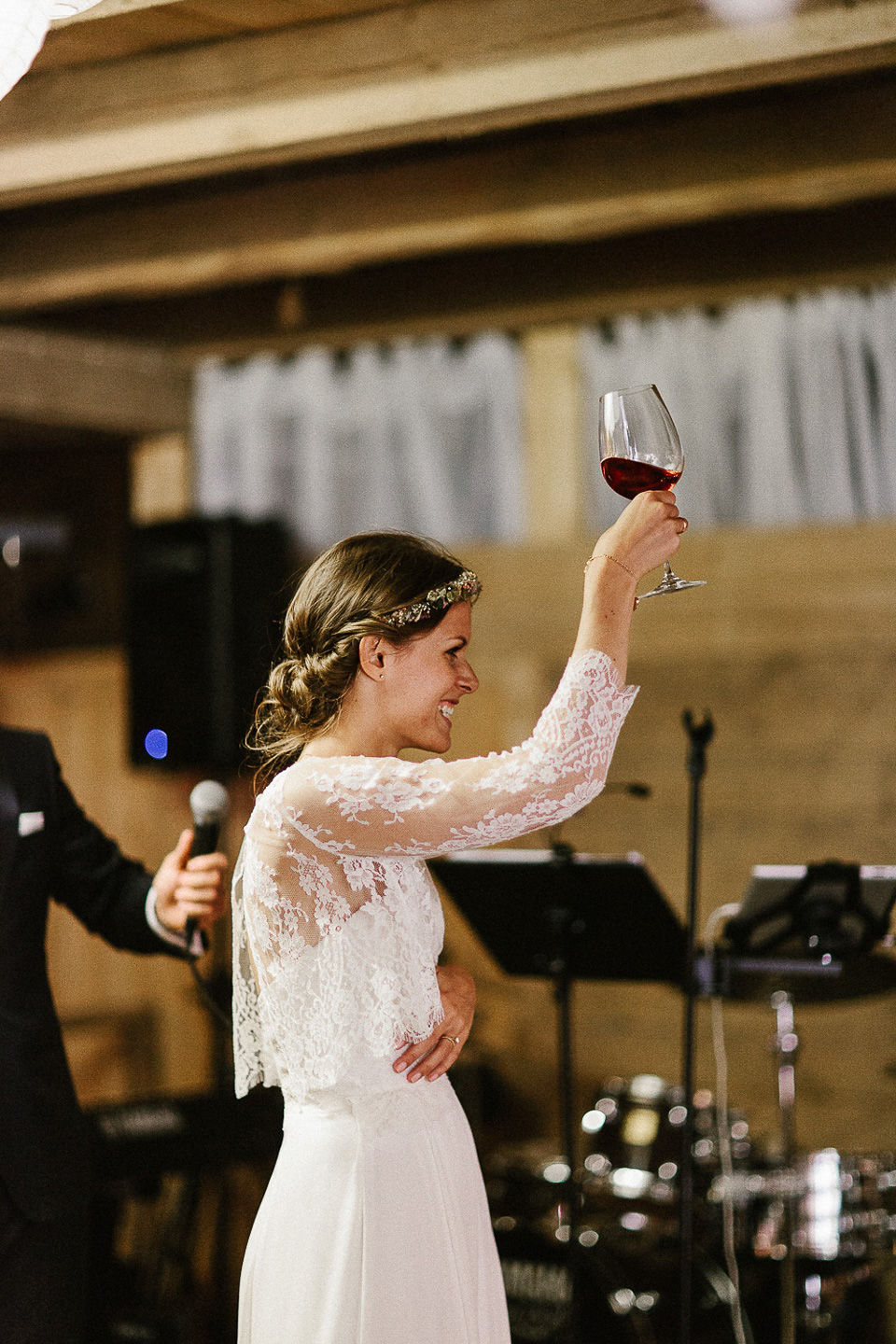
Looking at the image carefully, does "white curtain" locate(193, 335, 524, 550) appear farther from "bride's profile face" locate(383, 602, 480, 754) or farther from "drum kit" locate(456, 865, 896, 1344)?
"bride's profile face" locate(383, 602, 480, 754)

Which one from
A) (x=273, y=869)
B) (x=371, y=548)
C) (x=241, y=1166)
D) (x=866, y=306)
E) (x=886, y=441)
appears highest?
(x=866, y=306)

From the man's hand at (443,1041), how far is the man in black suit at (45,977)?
0.49 m

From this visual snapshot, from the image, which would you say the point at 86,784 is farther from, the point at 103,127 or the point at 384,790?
the point at 384,790

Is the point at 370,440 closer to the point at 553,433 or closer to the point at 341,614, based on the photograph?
the point at 553,433

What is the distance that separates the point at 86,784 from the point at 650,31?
11.7ft

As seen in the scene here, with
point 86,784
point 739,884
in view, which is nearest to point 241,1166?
point 86,784

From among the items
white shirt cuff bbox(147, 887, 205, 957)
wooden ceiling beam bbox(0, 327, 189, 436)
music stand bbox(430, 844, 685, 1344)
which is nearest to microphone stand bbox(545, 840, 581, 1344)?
music stand bbox(430, 844, 685, 1344)

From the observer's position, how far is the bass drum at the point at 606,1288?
3.82 m

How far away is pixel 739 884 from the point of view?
4816mm

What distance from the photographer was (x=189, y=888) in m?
2.47

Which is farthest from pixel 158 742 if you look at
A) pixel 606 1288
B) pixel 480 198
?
pixel 606 1288

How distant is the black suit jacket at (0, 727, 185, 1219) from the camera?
2.49m

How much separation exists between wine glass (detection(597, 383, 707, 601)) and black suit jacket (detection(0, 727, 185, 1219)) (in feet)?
4.04

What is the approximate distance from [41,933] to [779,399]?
3064mm
